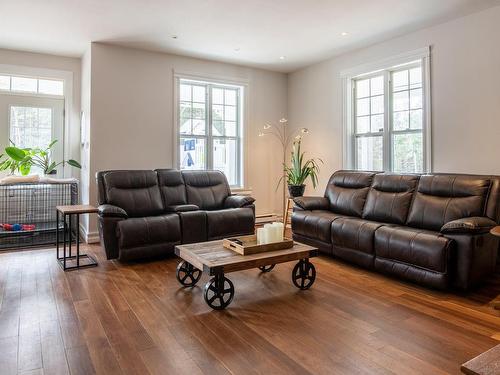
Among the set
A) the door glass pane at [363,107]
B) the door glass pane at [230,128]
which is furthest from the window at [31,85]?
the door glass pane at [363,107]

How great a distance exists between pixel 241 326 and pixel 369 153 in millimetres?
3675

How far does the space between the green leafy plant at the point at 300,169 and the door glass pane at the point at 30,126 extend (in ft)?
12.9

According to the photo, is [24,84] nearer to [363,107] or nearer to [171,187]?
[171,187]

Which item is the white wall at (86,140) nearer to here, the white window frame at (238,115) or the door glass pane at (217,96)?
the white window frame at (238,115)

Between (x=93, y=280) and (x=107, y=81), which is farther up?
(x=107, y=81)

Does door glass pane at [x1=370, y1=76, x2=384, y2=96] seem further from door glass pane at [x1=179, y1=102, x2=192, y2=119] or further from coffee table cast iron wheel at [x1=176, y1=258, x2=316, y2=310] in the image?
coffee table cast iron wheel at [x1=176, y1=258, x2=316, y2=310]

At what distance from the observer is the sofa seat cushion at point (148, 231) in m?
3.89

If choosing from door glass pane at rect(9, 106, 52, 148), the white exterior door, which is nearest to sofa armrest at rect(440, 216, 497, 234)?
the white exterior door

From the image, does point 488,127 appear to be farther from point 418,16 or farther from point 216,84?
point 216,84

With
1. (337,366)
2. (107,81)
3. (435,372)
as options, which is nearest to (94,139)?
(107,81)

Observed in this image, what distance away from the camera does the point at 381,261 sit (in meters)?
3.52

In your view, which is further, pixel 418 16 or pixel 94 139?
pixel 94 139

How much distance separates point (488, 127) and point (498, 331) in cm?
238

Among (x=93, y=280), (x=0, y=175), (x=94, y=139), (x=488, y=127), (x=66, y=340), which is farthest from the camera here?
(x=0, y=175)
